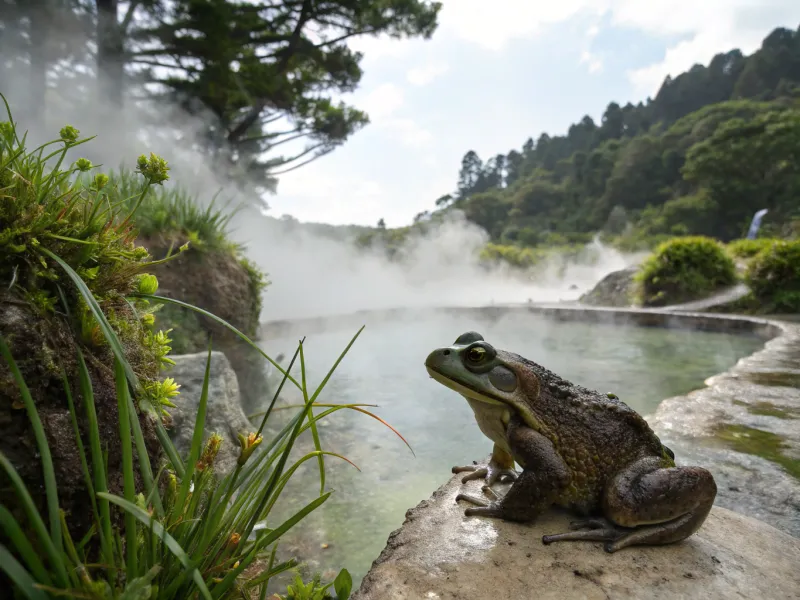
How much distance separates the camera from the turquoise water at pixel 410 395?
239 centimetres

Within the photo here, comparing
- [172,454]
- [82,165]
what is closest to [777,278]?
[172,454]

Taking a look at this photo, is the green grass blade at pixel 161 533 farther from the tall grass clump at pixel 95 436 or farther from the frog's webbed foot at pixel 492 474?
the frog's webbed foot at pixel 492 474

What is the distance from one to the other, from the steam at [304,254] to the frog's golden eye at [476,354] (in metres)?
4.71

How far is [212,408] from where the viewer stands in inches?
106

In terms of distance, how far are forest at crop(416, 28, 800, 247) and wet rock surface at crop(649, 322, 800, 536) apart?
1695 cm

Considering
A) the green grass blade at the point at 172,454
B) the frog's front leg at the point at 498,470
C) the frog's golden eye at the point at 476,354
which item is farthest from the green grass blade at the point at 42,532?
the frog's front leg at the point at 498,470

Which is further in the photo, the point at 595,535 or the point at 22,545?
the point at 595,535

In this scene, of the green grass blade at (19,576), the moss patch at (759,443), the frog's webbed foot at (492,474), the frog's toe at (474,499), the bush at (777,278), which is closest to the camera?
the green grass blade at (19,576)

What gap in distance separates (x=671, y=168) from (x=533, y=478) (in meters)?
46.0

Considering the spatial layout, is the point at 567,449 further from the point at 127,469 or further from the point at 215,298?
the point at 215,298

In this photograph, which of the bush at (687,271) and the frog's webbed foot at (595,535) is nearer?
the frog's webbed foot at (595,535)

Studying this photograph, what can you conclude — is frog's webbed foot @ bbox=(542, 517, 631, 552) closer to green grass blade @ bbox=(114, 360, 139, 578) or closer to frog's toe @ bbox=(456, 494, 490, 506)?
frog's toe @ bbox=(456, 494, 490, 506)

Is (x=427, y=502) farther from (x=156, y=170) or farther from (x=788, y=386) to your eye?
(x=788, y=386)

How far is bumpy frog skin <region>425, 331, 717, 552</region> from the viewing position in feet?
4.28
